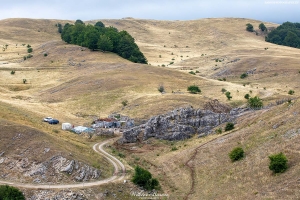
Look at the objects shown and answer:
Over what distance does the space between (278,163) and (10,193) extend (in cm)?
2476

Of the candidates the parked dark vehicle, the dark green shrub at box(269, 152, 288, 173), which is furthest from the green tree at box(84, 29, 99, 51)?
the dark green shrub at box(269, 152, 288, 173)

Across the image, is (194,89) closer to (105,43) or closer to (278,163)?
(105,43)

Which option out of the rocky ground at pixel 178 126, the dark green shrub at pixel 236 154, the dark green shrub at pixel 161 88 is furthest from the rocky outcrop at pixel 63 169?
the dark green shrub at pixel 161 88

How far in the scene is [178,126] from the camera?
59.8 metres

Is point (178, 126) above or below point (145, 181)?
above

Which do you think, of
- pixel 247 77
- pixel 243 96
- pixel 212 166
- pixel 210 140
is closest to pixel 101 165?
pixel 212 166

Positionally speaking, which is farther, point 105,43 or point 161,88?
point 105,43

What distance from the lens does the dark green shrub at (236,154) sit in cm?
4084

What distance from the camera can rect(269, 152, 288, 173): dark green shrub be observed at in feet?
111

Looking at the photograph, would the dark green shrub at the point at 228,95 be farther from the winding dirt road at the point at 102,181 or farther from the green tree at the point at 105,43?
the green tree at the point at 105,43

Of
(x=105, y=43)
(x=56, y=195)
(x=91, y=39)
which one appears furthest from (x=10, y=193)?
(x=91, y=39)

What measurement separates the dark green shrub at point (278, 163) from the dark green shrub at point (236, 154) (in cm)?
635

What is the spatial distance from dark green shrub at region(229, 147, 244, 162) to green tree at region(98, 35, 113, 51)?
88.9m

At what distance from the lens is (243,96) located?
3231 inches
